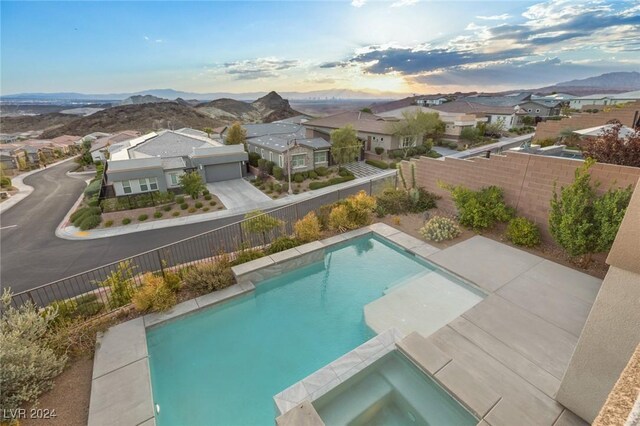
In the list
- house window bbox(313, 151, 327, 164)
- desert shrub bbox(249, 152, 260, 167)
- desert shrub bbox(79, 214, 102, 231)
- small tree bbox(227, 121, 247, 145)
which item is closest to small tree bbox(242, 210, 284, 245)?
desert shrub bbox(79, 214, 102, 231)

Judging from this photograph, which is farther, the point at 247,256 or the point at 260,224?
the point at 260,224

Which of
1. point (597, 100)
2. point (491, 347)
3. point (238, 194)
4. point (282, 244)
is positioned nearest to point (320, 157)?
point (238, 194)

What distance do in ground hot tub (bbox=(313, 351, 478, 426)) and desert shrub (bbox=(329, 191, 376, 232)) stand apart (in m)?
7.15

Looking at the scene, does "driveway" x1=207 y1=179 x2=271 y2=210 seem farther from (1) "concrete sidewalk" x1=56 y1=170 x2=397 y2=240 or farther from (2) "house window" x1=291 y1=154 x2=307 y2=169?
(2) "house window" x1=291 y1=154 x2=307 y2=169

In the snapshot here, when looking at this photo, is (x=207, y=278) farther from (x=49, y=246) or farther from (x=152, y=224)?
(x=49, y=246)

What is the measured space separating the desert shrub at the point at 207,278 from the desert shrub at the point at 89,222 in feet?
47.4

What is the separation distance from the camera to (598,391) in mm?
4250

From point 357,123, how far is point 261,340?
3550cm

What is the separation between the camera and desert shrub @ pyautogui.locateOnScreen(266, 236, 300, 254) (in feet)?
35.2

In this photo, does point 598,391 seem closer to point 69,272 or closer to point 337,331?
point 337,331

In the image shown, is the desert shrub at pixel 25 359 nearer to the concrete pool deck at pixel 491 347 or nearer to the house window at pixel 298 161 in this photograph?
the concrete pool deck at pixel 491 347

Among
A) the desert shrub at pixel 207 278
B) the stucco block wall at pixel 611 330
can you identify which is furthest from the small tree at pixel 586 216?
the desert shrub at pixel 207 278

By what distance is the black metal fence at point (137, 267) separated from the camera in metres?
8.40

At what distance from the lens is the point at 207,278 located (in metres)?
8.83
